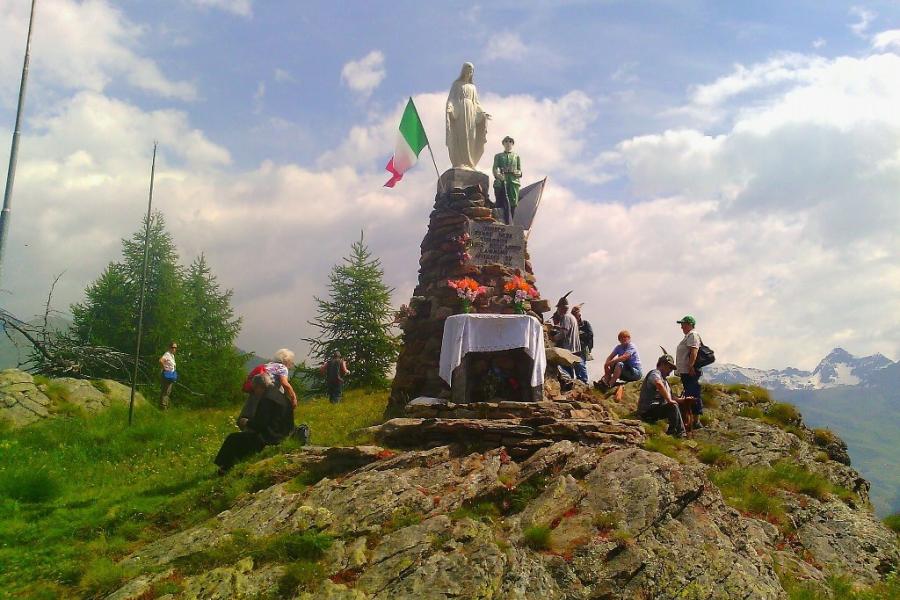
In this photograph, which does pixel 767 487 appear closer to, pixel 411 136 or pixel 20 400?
pixel 411 136

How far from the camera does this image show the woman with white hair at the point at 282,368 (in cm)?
918

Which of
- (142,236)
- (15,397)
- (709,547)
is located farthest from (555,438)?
(142,236)

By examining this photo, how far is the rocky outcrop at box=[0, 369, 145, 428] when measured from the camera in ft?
46.6

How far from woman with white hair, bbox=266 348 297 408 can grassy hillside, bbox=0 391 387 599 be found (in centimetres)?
90

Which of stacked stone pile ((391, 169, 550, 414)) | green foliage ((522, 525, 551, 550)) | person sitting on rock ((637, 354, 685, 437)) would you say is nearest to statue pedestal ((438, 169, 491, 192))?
stacked stone pile ((391, 169, 550, 414))

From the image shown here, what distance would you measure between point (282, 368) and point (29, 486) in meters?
4.20

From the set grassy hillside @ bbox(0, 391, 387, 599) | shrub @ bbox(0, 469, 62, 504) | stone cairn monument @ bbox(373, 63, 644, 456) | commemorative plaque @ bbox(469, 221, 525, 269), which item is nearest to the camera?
grassy hillside @ bbox(0, 391, 387, 599)

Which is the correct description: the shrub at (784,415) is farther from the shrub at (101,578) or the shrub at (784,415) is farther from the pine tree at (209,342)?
the pine tree at (209,342)

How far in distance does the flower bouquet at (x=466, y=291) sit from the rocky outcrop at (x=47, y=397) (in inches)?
352

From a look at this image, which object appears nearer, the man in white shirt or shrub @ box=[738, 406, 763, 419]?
shrub @ box=[738, 406, 763, 419]

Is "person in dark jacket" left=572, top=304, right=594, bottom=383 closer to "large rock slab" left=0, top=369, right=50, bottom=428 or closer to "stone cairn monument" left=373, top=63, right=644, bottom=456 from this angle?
"stone cairn monument" left=373, top=63, right=644, bottom=456

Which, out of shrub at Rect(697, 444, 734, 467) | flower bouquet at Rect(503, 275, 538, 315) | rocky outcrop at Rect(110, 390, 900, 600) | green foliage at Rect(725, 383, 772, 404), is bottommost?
rocky outcrop at Rect(110, 390, 900, 600)

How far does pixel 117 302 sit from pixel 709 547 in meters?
24.8

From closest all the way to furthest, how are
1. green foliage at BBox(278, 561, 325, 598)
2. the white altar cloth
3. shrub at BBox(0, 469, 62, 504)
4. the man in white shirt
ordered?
green foliage at BBox(278, 561, 325, 598) → shrub at BBox(0, 469, 62, 504) → the white altar cloth → the man in white shirt
